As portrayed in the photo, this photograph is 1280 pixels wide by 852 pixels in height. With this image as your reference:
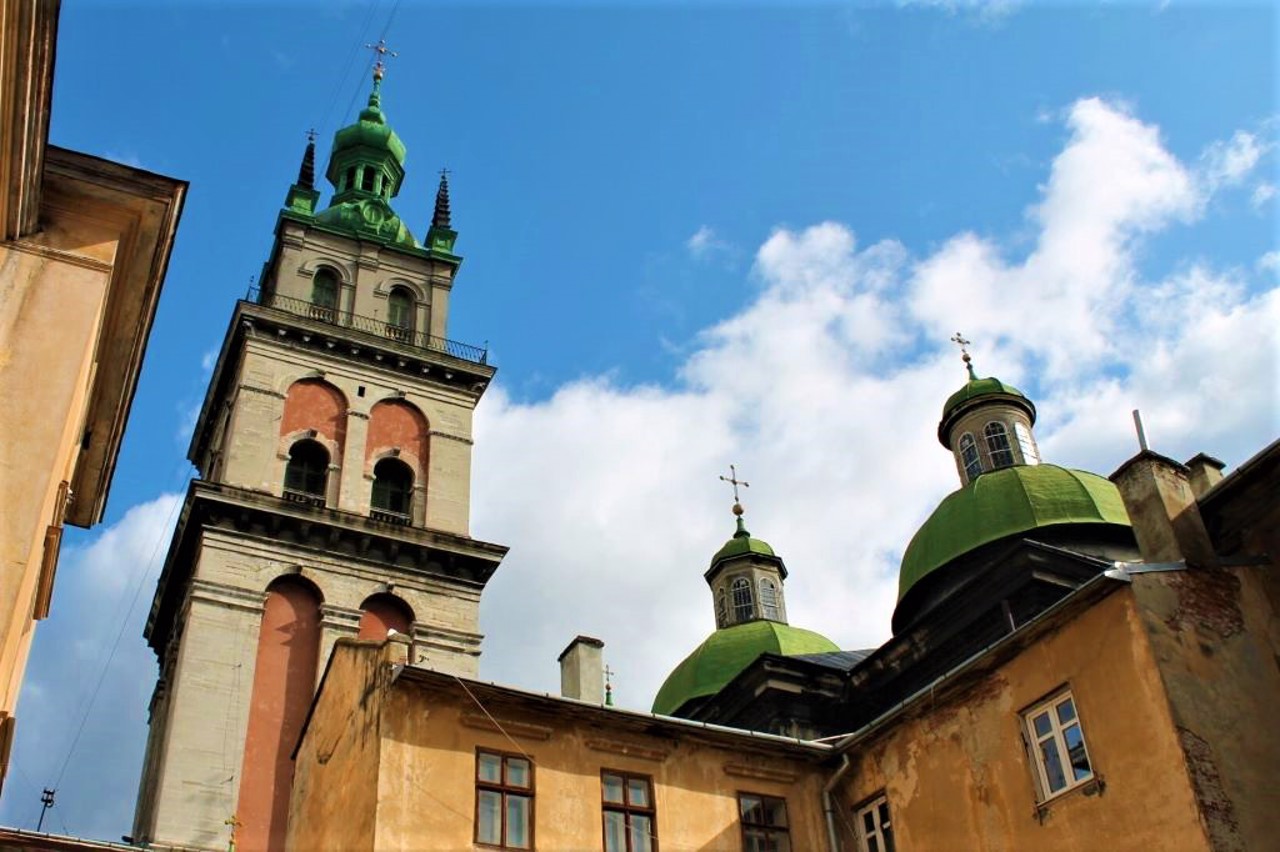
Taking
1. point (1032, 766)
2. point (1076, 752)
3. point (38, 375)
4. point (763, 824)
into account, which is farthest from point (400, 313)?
point (38, 375)

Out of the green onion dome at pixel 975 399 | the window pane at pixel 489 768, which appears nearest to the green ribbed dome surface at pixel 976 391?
the green onion dome at pixel 975 399

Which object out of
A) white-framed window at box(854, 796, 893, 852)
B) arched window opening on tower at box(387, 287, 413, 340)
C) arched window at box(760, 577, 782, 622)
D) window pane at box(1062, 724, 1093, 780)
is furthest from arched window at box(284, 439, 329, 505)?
window pane at box(1062, 724, 1093, 780)

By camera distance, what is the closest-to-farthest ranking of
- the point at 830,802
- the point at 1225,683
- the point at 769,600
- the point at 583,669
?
the point at 1225,683 → the point at 830,802 → the point at 583,669 → the point at 769,600

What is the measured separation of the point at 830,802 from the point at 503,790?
17.1 ft

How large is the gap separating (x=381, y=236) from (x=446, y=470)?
10052 millimetres

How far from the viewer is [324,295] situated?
42.1m

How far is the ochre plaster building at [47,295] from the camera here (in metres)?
9.51

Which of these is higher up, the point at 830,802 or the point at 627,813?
the point at 830,802

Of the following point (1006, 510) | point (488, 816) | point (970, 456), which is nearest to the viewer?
point (488, 816)

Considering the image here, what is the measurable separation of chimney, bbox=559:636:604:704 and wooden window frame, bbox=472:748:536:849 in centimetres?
839

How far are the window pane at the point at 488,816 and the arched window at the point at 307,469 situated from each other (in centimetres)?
2041

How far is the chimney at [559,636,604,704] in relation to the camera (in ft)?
86.3

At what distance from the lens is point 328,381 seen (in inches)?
1522

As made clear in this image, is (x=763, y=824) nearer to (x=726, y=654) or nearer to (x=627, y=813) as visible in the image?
(x=627, y=813)
